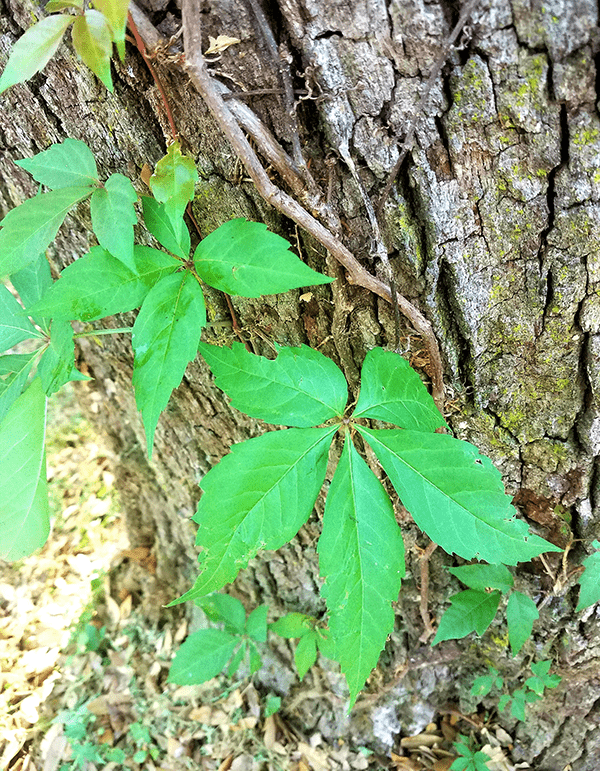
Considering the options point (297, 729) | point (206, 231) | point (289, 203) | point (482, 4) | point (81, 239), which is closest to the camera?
point (482, 4)

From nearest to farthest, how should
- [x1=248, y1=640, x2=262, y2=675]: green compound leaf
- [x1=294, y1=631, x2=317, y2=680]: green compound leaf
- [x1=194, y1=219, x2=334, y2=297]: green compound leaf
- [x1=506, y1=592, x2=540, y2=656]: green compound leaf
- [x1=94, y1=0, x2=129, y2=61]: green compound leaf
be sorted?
[x1=94, y1=0, x2=129, y2=61]: green compound leaf
[x1=194, y1=219, x2=334, y2=297]: green compound leaf
[x1=506, y1=592, x2=540, y2=656]: green compound leaf
[x1=294, y1=631, x2=317, y2=680]: green compound leaf
[x1=248, y1=640, x2=262, y2=675]: green compound leaf

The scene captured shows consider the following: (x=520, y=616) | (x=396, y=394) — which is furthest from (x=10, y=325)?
(x=520, y=616)

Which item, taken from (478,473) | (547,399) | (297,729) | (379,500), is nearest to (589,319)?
(547,399)

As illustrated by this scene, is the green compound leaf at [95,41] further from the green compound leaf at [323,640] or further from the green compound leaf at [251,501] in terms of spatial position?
the green compound leaf at [323,640]

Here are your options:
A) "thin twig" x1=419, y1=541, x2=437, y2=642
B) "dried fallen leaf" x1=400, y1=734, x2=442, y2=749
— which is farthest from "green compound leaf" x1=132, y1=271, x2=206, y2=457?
"dried fallen leaf" x1=400, y1=734, x2=442, y2=749

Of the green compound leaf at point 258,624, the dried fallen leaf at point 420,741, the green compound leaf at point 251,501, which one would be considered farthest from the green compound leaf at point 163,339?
the dried fallen leaf at point 420,741

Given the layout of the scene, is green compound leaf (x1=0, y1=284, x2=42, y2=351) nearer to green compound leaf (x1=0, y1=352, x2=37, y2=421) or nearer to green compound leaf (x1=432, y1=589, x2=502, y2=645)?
green compound leaf (x1=0, y1=352, x2=37, y2=421)

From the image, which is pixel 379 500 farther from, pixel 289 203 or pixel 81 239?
pixel 81 239
